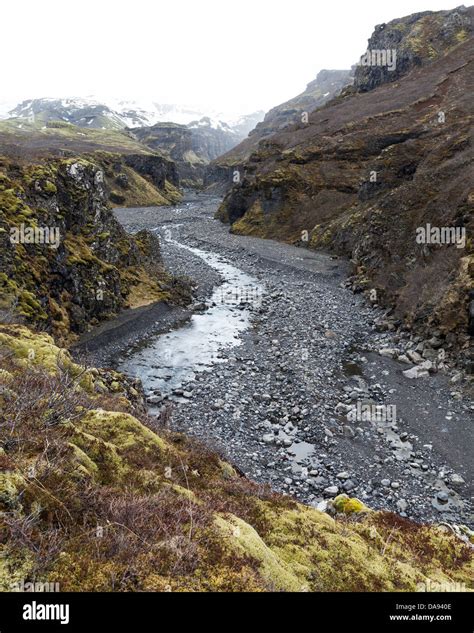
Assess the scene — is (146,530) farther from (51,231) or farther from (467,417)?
(51,231)

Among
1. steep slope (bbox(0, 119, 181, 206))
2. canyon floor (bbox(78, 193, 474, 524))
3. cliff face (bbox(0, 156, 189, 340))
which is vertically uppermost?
steep slope (bbox(0, 119, 181, 206))

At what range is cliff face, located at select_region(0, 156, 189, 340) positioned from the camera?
24141mm

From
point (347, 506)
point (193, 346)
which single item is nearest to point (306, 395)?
point (347, 506)

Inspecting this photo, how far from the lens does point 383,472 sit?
50.3 feet

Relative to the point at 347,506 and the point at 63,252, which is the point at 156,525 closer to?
the point at 347,506

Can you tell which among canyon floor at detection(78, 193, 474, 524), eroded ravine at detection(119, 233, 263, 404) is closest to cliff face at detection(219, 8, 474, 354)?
canyon floor at detection(78, 193, 474, 524)

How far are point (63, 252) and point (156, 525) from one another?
26.2 metres

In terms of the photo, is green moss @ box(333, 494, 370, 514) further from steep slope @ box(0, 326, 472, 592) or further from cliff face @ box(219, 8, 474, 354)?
cliff face @ box(219, 8, 474, 354)

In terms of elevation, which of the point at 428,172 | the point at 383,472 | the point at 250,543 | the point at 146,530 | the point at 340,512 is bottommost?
the point at 383,472

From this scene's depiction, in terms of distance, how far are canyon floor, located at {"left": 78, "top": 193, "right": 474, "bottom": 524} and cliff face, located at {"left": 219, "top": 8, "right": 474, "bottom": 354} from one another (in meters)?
4.56

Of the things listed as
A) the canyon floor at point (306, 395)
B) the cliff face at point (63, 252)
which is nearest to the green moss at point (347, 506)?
the canyon floor at point (306, 395)

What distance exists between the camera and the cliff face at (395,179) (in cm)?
2952
